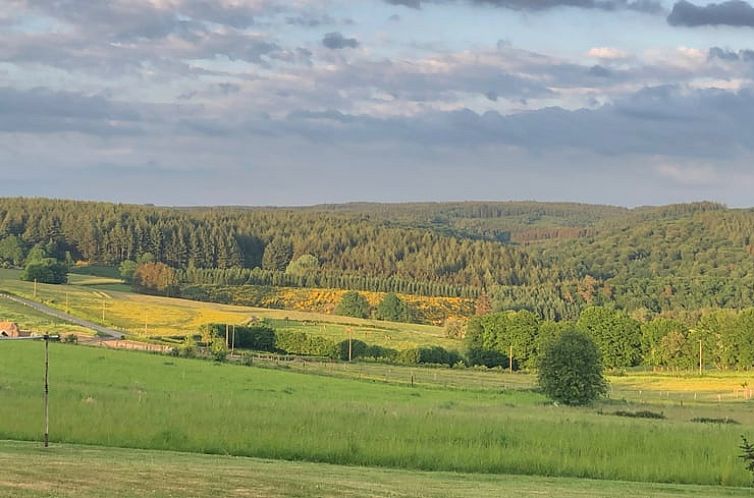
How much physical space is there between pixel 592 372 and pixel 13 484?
57088 mm

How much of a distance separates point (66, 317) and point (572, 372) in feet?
220

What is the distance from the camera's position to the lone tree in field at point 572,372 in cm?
6881

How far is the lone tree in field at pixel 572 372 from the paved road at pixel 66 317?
156 ft

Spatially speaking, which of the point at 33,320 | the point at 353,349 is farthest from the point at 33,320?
the point at 353,349

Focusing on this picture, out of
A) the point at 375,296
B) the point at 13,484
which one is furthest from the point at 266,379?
the point at 375,296

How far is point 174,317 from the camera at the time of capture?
134m

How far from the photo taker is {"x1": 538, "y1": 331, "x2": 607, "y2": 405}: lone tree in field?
68.8m

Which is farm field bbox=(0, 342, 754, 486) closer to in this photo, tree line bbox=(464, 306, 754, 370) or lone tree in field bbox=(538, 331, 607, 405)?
lone tree in field bbox=(538, 331, 607, 405)

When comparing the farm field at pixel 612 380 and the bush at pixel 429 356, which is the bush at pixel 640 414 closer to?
the farm field at pixel 612 380

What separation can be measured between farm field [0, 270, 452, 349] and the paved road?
2.41 m

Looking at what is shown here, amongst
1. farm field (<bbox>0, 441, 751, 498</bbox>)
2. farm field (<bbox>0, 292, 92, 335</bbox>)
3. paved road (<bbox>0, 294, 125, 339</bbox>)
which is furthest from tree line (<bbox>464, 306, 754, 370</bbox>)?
farm field (<bbox>0, 441, 751, 498</bbox>)

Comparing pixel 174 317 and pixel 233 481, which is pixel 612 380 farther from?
pixel 233 481

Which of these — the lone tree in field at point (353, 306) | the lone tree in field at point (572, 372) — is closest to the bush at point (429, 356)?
the lone tree in field at point (572, 372)

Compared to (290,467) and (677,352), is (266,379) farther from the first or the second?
(677,352)
